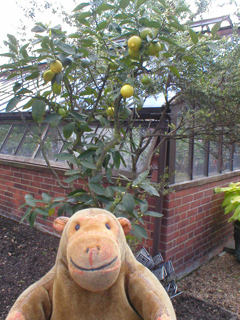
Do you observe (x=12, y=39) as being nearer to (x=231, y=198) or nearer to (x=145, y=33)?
(x=145, y=33)

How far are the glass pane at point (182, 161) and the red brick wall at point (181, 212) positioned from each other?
0.13 meters

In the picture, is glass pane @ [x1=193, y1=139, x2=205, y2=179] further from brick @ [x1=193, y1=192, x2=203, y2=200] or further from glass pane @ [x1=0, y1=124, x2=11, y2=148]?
glass pane @ [x1=0, y1=124, x2=11, y2=148]

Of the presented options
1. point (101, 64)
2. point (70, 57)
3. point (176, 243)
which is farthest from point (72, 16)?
point (176, 243)

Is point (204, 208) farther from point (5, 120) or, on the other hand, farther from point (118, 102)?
point (5, 120)

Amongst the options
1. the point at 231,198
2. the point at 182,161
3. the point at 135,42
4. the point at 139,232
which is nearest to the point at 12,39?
the point at 135,42

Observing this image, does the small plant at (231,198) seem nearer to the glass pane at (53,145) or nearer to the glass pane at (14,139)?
the glass pane at (53,145)

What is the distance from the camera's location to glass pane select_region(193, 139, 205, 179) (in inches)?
168

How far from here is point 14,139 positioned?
5.70 m

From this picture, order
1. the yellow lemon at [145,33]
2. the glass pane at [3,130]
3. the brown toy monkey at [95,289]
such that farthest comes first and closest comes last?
the glass pane at [3,130], the yellow lemon at [145,33], the brown toy monkey at [95,289]

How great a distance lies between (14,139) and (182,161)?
3378 mm

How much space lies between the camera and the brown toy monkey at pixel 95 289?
4.60 feet

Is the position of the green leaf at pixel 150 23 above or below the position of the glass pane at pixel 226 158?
above

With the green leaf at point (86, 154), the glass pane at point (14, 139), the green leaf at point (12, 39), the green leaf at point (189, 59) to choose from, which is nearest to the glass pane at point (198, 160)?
the green leaf at point (189, 59)

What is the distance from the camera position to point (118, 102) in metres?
2.40
